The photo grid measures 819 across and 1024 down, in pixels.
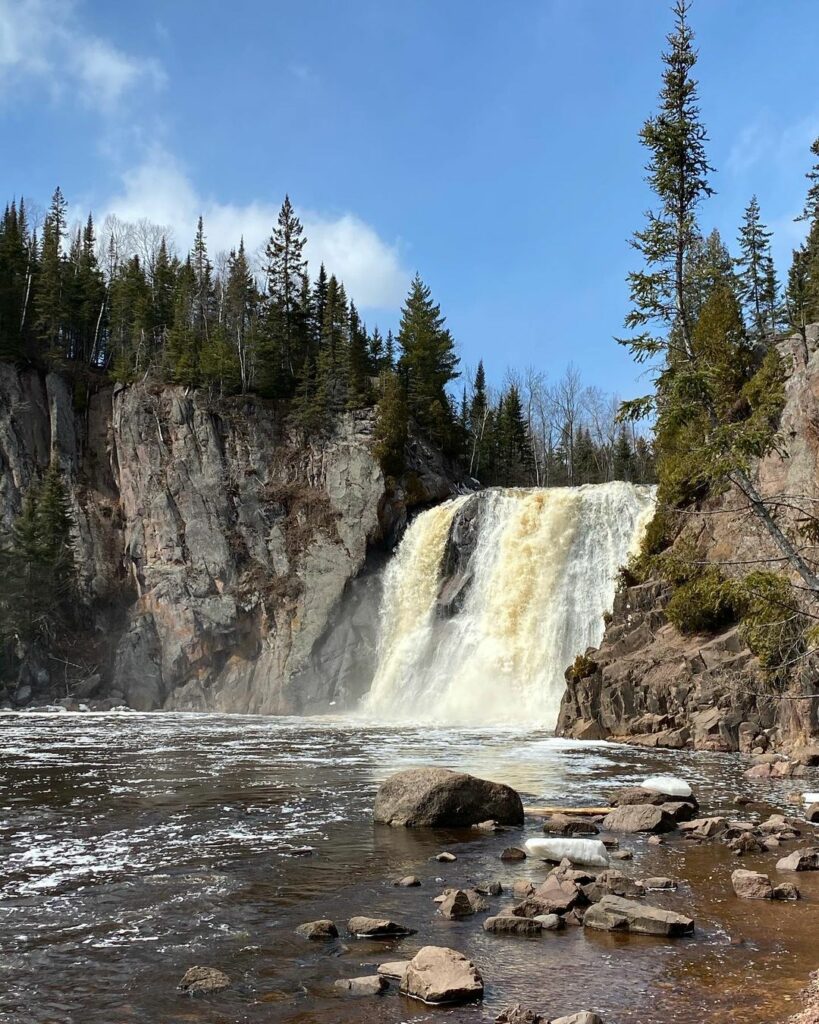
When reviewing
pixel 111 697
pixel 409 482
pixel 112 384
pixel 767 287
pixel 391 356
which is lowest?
pixel 111 697

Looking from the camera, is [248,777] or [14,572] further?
[14,572]

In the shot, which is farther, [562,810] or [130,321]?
[130,321]

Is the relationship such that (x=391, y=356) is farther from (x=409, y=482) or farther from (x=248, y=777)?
(x=248, y=777)

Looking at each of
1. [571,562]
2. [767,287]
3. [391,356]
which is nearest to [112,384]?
[391,356]

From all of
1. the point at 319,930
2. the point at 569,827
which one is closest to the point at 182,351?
the point at 569,827

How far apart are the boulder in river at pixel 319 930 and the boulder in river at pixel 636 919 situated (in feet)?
8.92

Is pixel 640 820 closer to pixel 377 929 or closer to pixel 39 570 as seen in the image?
pixel 377 929

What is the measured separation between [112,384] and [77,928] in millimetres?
60470

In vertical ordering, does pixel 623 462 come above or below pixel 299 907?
above

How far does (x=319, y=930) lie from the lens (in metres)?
8.91

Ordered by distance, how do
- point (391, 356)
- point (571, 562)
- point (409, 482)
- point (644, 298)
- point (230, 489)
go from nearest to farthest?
point (644, 298) → point (571, 562) → point (409, 482) → point (230, 489) → point (391, 356)

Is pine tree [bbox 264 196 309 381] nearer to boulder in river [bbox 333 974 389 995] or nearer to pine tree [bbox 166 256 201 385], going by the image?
pine tree [bbox 166 256 201 385]

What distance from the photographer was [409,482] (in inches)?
2084

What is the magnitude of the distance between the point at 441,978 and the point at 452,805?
26.0 ft
